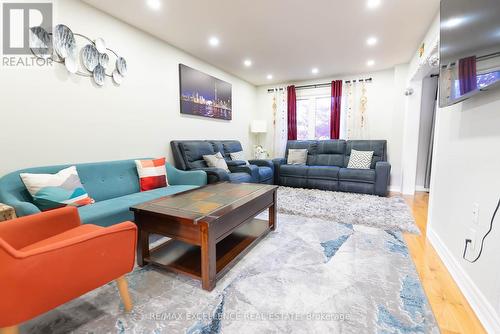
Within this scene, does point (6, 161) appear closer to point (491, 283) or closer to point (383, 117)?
point (491, 283)

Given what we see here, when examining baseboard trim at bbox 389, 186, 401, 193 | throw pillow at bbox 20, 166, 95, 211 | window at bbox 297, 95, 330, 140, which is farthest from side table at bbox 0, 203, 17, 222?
baseboard trim at bbox 389, 186, 401, 193

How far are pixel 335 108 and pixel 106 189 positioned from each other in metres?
4.45

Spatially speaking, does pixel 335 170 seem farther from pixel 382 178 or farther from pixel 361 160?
pixel 382 178

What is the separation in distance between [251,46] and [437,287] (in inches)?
136

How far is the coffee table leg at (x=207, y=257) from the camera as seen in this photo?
1.48 m

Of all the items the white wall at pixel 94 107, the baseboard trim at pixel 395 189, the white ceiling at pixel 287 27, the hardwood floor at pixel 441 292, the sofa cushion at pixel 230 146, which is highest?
the white ceiling at pixel 287 27

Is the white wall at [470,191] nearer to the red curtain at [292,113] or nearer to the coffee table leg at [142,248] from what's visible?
the coffee table leg at [142,248]

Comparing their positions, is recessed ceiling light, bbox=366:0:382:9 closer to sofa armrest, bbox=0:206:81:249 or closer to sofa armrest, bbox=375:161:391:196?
sofa armrest, bbox=375:161:391:196

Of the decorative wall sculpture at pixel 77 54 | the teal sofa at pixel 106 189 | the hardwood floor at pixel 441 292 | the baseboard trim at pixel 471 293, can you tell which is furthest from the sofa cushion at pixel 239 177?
the baseboard trim at pixel 471 293

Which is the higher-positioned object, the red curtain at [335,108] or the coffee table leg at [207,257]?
the red curtain at [335,108]

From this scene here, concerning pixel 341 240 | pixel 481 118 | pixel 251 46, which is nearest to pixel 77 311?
pixel 341 240

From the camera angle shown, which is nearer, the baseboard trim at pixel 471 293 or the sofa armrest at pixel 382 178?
the baseboard trim at pixel 471 293

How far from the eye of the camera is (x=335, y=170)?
4223mm

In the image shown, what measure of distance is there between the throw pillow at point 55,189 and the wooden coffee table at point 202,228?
0.61m
